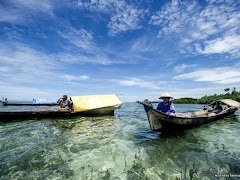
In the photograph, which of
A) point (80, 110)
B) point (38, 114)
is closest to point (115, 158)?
point (80, 110)

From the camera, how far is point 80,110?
A: 11391 mm

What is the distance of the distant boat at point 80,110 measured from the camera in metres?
10.3

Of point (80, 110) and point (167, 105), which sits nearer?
point (167, 105)

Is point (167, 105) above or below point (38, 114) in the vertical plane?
above

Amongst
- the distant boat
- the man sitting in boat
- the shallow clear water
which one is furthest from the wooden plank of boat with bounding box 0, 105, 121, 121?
the man sitting in boat

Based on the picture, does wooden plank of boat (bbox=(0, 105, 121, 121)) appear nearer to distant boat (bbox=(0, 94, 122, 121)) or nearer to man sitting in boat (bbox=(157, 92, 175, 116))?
distant boat (bbox=(0, 94, 122, 121))

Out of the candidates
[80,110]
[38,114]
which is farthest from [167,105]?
[38,114]

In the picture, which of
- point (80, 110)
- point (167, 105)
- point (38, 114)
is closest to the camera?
point (167, 105)

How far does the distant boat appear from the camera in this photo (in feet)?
33.7

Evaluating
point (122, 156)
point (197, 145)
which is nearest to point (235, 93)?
point (197, 145)

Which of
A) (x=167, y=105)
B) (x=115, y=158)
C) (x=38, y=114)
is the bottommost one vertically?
(x=115, y=158)

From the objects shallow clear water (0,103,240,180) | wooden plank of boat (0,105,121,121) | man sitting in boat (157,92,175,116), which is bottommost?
shallow clear water (0,103,240,180)

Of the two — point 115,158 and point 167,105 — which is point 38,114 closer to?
point 115,158

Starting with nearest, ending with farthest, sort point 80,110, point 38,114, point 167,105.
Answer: point 167,105 < point 38,114 < point 80,110
